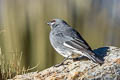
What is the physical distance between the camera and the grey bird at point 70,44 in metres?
5.82

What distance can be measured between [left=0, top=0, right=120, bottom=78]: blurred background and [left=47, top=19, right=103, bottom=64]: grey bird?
1.40m

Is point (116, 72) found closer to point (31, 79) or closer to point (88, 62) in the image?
point (88, 62)

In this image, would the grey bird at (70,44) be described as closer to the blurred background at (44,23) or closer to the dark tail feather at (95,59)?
the dark tail feather at (95,59)

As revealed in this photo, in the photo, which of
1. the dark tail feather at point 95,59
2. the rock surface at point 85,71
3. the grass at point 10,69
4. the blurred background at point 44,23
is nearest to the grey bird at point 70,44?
the dark tail feather at point 95,59

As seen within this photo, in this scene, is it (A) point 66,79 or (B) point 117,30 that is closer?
(A) point 66,79

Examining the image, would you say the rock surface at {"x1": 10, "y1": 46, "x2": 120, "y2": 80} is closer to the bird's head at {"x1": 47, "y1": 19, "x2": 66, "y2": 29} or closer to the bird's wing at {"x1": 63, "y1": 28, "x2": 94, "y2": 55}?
the bird's wing at {"x1": 63, "y1": 28, "x2": 94, "y2": 55}

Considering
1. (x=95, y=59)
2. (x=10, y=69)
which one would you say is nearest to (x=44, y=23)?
(x=10, y=69)

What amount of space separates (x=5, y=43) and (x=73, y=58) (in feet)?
7.36

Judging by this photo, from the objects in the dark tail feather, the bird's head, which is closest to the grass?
the bird's head

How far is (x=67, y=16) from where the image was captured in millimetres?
8227

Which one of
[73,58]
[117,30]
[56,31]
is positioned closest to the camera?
[73,58]

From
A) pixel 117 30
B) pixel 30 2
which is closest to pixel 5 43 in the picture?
pixel 30 2

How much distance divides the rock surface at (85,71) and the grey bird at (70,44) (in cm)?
11

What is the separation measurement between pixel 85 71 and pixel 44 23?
2842 mm
